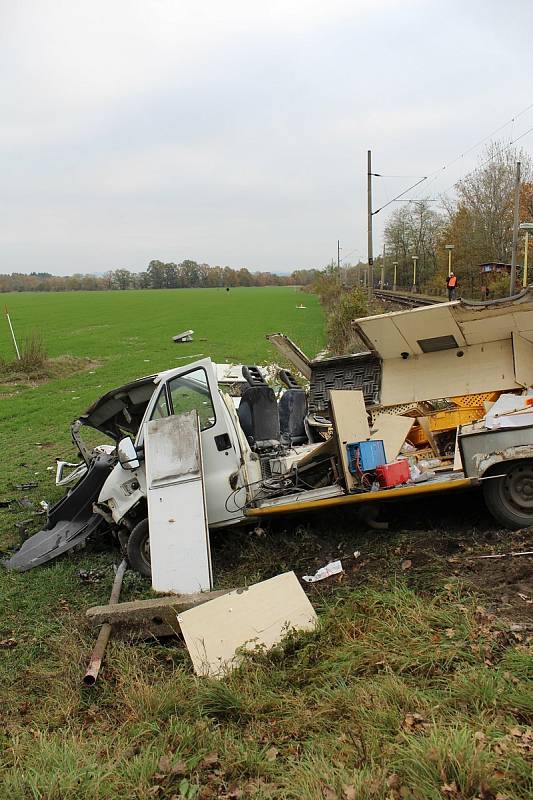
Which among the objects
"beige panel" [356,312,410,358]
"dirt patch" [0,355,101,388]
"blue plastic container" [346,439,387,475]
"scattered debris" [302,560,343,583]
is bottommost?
"scattered debris" [302,560,343,583]

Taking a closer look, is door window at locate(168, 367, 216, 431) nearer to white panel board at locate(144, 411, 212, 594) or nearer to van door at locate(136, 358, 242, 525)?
van door at locate(136, 358, 242, 525)

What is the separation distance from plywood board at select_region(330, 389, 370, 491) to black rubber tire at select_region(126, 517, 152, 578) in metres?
2.18

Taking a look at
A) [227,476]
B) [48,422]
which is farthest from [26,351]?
[227,476]

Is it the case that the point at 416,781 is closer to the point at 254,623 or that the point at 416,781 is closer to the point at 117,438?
the point at 254,623

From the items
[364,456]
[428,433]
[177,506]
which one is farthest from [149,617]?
[428,433]

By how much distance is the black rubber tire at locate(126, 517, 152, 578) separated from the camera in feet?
20.2

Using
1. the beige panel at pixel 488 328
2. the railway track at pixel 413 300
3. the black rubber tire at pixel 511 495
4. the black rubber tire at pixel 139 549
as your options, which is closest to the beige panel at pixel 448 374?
the beige panel at pixel 488 328

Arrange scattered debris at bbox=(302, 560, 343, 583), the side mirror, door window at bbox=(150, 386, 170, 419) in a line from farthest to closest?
1. door window at bbox=(150, 386, 170, 419)
2. the side mirror
3. scattered debris at bbox=(302, 560, 343, 583)

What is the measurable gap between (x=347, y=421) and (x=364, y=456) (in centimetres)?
46

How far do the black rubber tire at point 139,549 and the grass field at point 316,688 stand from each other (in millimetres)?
159

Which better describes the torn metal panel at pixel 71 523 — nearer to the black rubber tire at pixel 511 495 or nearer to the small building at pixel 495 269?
the black rubber tire at pixel 511 495

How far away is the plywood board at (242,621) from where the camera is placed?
4312 mm

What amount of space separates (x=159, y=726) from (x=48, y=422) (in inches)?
483

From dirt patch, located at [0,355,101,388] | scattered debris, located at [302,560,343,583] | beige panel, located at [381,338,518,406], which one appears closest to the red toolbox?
scattered debris, located at [302,560,343,583]
